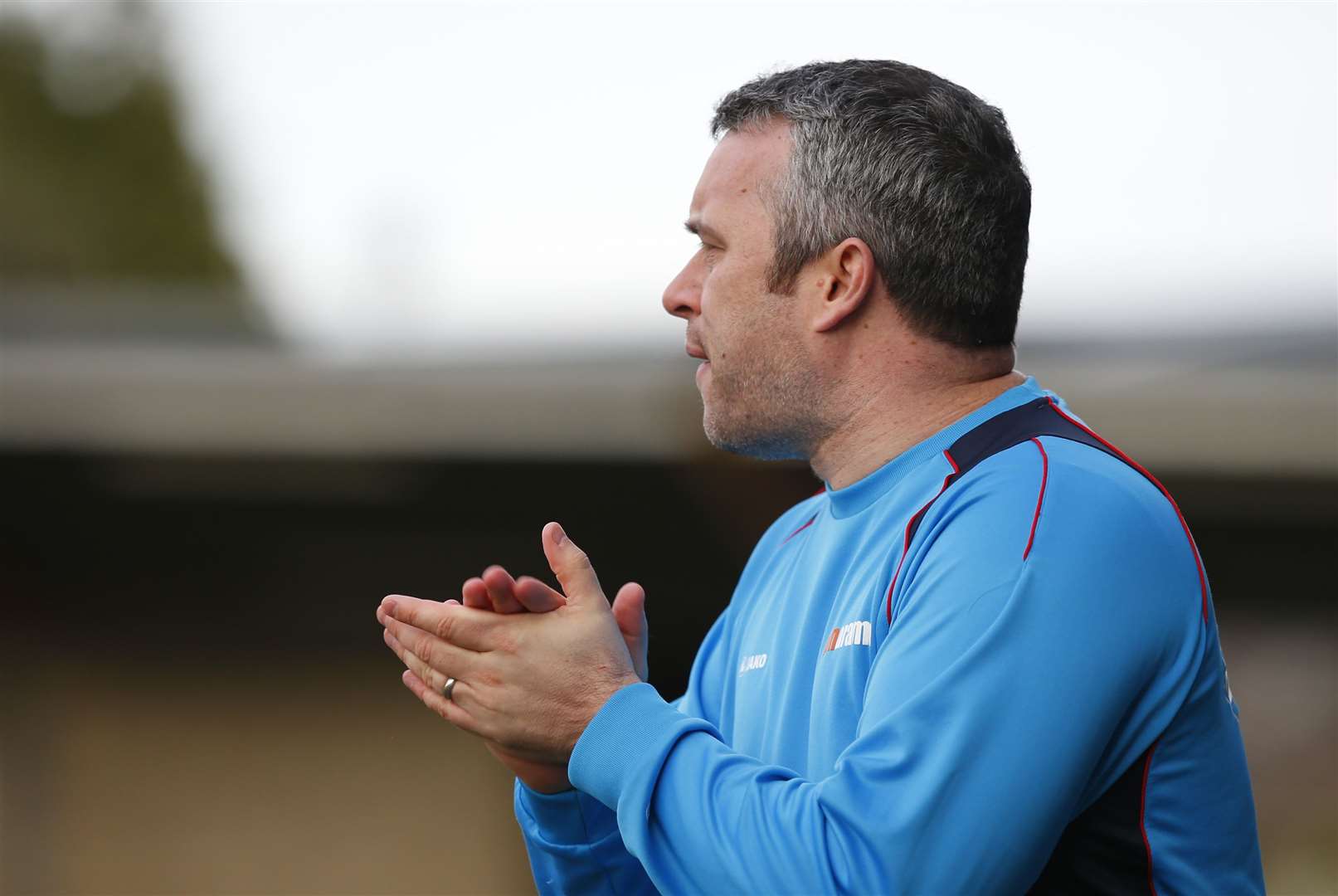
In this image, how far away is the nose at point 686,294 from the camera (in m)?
2.07

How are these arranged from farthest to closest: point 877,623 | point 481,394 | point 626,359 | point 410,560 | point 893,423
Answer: point 410,560 → point 626,359 → point 481,394 → point 893,423 → point 877,623

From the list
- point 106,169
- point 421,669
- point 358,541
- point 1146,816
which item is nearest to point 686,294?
point 421,669

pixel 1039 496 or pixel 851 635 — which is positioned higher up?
pixel 1039 496

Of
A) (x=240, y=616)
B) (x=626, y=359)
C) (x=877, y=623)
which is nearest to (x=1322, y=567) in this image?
(x=626, y=359)

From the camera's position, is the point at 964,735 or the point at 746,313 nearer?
the point at 964,735

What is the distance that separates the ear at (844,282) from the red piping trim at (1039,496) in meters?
0.39

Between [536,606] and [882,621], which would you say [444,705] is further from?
[882,621]

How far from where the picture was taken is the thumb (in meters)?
1.90

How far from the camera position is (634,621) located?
191 centimetres

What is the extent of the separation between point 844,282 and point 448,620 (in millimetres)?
805

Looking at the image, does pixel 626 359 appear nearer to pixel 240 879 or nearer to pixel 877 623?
pixel 240 879

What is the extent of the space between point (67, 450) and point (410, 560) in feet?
5.17

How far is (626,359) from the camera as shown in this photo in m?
5.51

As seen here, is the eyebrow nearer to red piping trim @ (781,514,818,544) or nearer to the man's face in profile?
the man's face in profile
